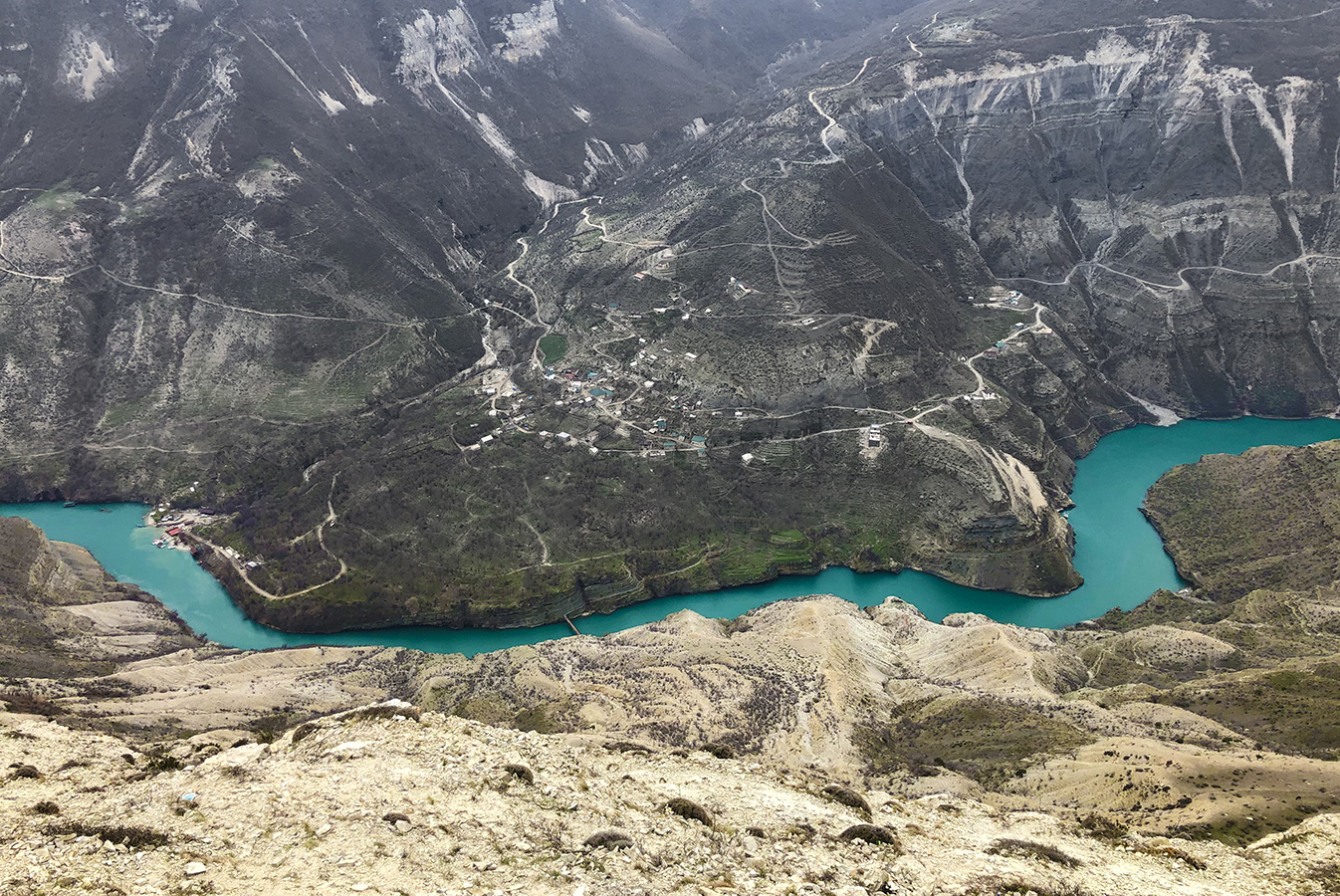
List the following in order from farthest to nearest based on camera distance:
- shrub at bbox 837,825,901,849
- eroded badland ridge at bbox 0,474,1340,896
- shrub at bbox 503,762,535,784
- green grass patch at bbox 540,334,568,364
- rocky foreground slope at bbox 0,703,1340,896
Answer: green grass patch at bbox 540,334,568,364, shrub at bbox 503,762,535,784, shrub at bbox 837,825,901,849, eroded badland ridge at bbox 0,474,1340,896, rocky foreground slope at bbox 0,703,1340,896

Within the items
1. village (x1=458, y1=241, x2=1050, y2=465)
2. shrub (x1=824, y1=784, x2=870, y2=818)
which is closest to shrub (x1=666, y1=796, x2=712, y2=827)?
shrub (x1=824, y1=784, x2=870, y2=818)

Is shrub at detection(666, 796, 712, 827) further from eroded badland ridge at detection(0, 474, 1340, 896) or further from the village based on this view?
the village

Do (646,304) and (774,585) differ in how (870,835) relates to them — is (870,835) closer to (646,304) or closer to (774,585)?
(774,585)

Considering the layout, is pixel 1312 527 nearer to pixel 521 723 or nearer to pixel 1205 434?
pixel 1205 434

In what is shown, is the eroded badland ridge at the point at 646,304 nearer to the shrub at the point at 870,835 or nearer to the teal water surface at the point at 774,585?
the teal water surface at the point at 774,585

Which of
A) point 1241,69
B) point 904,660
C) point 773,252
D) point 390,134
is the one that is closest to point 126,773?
point 904,660

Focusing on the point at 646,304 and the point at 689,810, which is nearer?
the point at 689,810

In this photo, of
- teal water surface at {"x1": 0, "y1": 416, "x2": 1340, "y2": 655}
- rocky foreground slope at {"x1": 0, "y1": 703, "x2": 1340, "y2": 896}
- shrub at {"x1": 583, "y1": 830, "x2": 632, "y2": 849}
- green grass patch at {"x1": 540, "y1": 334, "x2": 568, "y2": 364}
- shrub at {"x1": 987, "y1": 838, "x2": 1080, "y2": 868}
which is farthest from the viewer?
green grass patch at {"x1": 540, "y1": 334, "x2": 568, "y2": 364}

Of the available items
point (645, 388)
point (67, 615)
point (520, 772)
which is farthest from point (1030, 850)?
point (645, 388)
